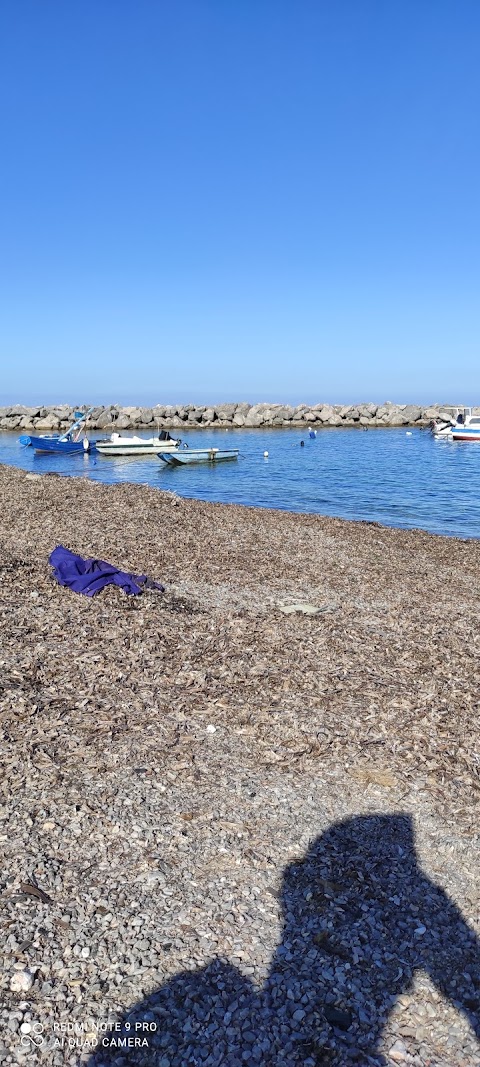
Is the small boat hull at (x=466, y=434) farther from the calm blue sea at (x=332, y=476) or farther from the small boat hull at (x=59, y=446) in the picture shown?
the small boat hull at (x=59, y=446)

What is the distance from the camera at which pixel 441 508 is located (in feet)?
90.7

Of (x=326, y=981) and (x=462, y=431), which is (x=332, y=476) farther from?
(x=326, y=981)

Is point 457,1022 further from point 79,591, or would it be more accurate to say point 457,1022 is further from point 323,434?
point 323,434

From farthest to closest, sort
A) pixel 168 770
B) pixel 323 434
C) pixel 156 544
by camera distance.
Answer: pixel 323 434 → pixel 156 544 → pixel 168 770

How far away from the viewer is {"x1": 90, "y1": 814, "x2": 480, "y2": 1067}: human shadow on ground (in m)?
3.43

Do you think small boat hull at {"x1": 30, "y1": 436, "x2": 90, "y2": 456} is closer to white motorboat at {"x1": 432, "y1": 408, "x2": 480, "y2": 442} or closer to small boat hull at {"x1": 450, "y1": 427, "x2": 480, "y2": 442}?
small boat hull at {"x1": 450, "y1": 427, "x2": 480, "y2": 442}

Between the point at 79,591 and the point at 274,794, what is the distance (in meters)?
6.07

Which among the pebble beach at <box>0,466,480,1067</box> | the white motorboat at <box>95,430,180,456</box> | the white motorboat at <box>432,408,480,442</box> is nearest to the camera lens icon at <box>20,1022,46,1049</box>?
the pebble beach at <box>0,466,480,1067</box>

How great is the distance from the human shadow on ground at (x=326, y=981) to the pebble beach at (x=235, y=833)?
0.04 feet

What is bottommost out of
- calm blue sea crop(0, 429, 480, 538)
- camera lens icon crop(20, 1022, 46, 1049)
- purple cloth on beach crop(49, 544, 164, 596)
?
calm blue sea crop(0, 429, 480, 538)

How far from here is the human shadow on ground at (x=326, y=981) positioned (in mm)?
3432

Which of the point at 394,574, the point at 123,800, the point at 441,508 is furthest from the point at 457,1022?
the point at 441,508

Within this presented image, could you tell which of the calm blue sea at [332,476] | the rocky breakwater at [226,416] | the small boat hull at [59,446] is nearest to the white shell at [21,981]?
the calm blue sea at [332,476]

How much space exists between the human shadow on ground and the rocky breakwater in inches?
2698
